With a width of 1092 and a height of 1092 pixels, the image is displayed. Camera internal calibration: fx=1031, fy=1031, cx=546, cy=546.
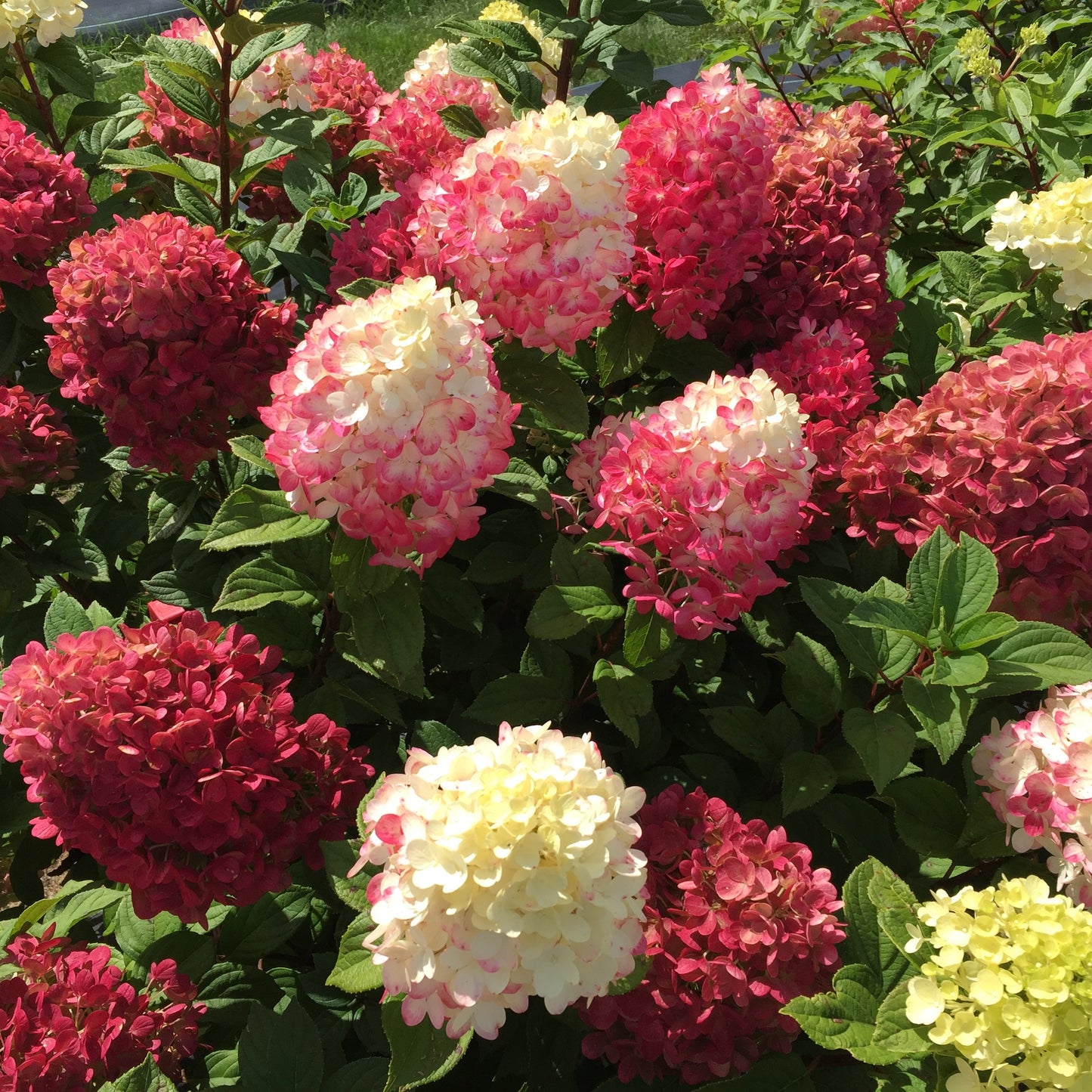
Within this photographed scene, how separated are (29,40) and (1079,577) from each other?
2625 millimetres

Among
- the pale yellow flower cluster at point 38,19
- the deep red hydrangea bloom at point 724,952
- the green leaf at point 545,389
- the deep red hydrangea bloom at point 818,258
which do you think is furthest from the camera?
the pale yellow flower cluster at point 38,19

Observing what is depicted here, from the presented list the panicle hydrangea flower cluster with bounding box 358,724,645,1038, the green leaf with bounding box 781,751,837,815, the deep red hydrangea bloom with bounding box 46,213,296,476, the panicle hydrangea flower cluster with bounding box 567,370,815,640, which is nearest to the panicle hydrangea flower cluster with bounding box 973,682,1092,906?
the green leaf with bounding box 781,751,837,815

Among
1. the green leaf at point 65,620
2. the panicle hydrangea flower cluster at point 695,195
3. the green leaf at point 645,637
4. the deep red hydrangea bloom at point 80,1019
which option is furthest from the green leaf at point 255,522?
the panicle hydrangea flower cluster at point 695,195

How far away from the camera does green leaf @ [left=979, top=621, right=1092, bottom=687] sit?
1.52 meters

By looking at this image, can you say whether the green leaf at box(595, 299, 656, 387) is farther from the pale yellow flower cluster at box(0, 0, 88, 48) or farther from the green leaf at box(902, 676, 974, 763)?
the pale yellow flower cluster at box(0, 0, 88, 48)

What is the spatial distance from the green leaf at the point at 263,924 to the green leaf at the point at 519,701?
43 centimetres

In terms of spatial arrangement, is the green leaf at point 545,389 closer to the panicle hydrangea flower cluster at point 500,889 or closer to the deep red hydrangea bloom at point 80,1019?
the panicle hydrangea flower cluster at point 500,889

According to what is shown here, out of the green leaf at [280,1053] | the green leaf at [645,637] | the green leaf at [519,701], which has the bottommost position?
the green leaf at [280,1053]

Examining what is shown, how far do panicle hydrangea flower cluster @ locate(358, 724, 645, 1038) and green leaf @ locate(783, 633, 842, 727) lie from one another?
2.01ft

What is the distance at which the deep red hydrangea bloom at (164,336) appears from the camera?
178 cm

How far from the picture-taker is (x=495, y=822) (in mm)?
1138

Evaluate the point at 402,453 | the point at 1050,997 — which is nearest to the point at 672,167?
the point at 402,453

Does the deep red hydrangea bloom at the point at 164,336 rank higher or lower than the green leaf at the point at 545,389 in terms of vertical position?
higher

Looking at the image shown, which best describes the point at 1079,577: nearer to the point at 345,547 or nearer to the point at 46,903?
the point at 345,547
